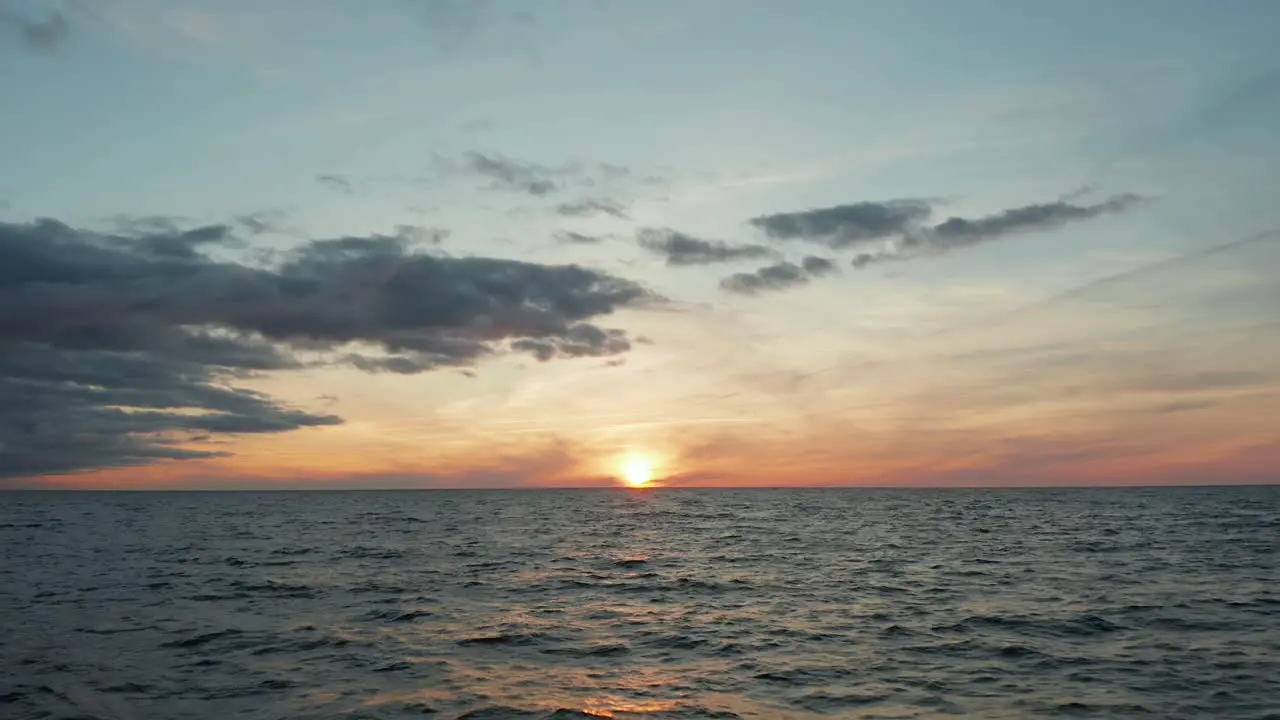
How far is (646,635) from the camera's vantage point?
94.1 ft

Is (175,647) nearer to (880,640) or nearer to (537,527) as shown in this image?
(880,640)

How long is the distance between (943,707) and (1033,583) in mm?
23928

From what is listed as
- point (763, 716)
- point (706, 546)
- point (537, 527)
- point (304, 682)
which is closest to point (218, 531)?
point (537, 527)

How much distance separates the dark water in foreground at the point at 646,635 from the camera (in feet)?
67.5

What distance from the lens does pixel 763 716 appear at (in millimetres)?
19297

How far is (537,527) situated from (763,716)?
80.1 metres

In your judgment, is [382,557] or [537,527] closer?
[382,557]

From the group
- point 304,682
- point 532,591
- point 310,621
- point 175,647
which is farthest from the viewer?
point 532,591

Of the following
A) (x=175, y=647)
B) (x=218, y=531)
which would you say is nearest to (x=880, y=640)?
(x=175, y=647)

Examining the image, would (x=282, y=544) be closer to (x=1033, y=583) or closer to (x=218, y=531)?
(x=218, y=531)

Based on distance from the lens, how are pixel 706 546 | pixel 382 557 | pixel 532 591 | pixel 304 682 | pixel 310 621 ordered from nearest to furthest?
pixel 304 682
pixel 310 621
pixel 532 591
pixel 382 557
pixel 706 546

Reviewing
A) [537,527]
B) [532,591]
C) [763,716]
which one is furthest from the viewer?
[537,527]

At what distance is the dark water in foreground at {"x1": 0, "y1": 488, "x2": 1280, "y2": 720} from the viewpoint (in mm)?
20578

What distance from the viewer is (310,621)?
3127 cm
